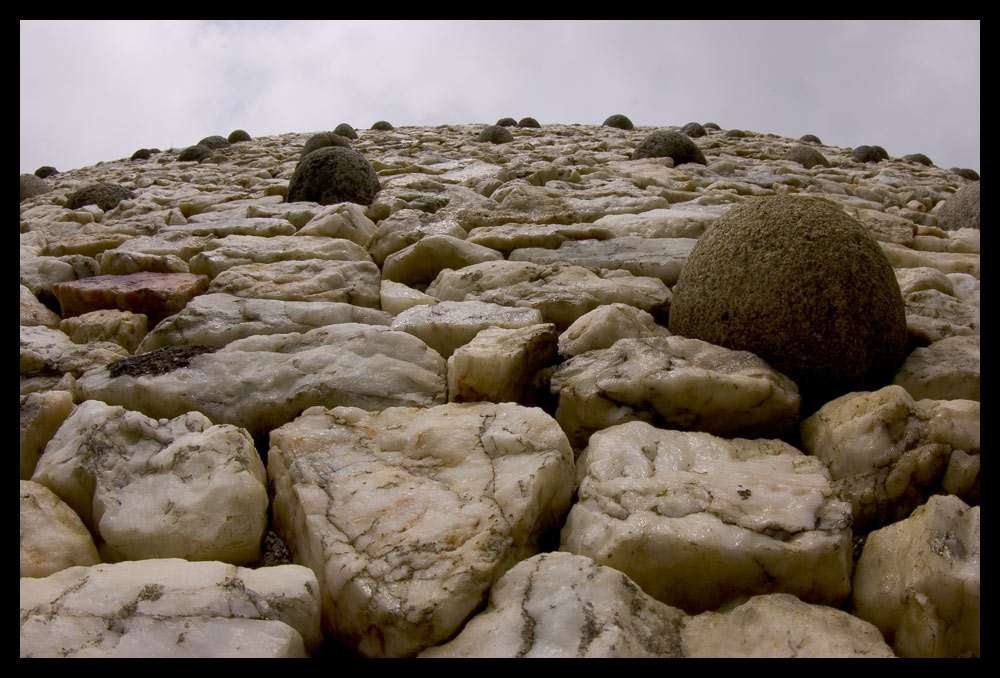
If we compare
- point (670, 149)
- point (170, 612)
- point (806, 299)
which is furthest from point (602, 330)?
point (670, 149)

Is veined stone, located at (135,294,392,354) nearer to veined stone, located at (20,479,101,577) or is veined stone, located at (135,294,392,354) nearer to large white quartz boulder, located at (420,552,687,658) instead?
veined stone, located at (20,479,101,577)

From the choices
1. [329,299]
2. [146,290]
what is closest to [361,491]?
[329,299]

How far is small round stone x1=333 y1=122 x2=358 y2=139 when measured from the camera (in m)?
12.6

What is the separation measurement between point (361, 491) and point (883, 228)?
4.68 meters

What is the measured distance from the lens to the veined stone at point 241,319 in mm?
2955

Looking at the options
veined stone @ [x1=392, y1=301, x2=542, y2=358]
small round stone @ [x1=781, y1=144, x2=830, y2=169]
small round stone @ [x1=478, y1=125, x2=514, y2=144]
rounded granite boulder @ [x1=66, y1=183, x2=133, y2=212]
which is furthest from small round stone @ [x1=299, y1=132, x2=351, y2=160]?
veined stone @ [x1=392, y1=301, x2=542, y2=358]

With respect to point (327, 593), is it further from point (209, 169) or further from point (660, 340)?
point (209, 169)

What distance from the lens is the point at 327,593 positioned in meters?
1.62

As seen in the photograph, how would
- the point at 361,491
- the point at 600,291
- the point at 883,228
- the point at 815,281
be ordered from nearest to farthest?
the point at 361,491
the point at 815,281
the point at 600,291
the point at 883,228

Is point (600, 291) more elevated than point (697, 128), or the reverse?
point (697, 128)

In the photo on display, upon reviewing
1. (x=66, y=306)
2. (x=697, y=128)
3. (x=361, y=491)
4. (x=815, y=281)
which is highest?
(x=697, y=128)

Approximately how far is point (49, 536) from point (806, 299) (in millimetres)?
2499

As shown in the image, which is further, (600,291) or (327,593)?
(600,291)

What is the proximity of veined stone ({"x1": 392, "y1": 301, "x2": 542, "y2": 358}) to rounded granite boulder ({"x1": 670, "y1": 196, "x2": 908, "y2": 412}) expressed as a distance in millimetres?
749
